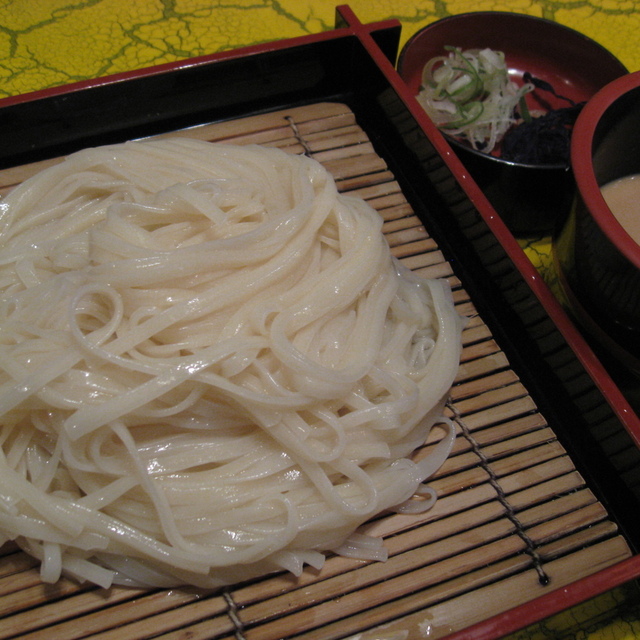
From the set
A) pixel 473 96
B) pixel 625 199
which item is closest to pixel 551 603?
pixel 625 199

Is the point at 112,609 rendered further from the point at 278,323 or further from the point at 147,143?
the point at 147,143

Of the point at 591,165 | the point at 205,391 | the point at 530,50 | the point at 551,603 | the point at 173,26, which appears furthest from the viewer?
the point at 173,26

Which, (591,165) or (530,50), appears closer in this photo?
(591,165)

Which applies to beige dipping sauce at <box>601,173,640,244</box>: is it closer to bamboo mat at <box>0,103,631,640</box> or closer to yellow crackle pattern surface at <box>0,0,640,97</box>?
bamboo mat at <box>0,103,631,640</box>

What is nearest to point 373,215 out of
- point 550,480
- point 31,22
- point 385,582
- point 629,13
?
point 550,480

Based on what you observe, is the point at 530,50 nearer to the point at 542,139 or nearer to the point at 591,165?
the point at 542,139

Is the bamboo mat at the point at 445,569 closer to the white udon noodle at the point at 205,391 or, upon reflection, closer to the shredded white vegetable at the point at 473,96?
the white udon noodle at the point at 205,391
